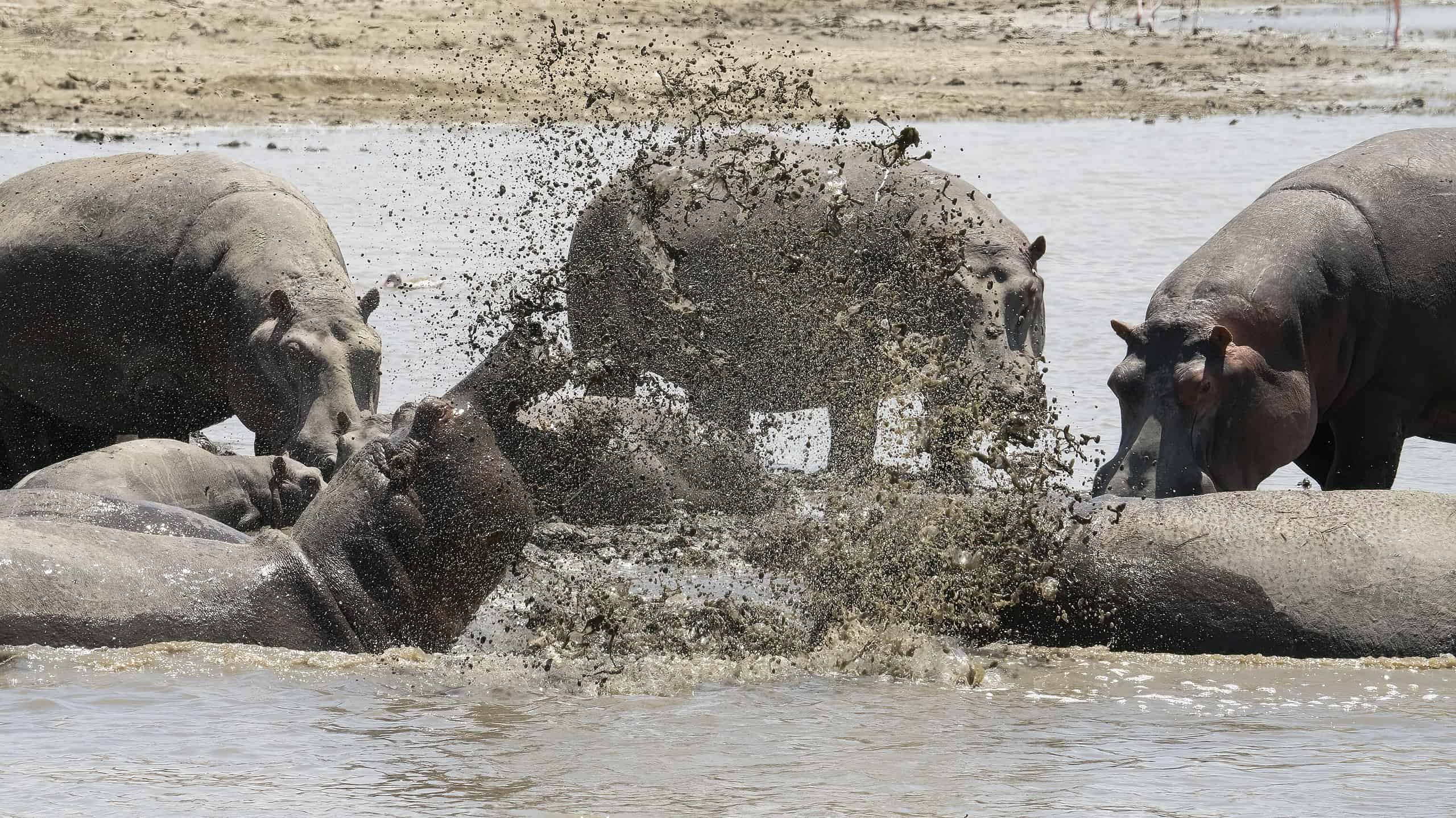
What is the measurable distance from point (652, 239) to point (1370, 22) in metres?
33.5

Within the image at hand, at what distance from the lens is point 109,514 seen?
6629 mm

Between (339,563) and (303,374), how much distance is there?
2.39 metres

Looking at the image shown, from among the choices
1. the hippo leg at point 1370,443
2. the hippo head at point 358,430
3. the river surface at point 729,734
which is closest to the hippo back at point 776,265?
the hippo head at point 358,430

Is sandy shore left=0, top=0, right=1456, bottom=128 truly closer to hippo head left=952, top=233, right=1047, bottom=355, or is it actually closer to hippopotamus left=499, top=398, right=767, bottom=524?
hippo head left=952, top=233, right=1047, bottom=355

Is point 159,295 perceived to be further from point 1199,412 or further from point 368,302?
point 1199,412

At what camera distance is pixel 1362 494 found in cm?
686

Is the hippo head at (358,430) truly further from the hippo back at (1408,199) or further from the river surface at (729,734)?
the hippo back at (1408,199)

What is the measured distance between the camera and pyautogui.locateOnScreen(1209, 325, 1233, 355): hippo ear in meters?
7.73

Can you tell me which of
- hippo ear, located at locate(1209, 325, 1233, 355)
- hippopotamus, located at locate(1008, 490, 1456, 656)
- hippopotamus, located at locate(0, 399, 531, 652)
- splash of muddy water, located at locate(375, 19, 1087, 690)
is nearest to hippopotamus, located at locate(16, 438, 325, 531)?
splash of muddy water, located at locate(375, 19, 1087, 690)

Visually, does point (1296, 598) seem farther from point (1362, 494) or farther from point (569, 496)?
point (569, 496)

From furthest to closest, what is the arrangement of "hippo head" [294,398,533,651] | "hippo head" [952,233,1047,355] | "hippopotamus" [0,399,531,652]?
"hippo head" [952,233,1047,355], "hippo head" [294,398,533,651], "hippopotamus" [0,399,531,652]

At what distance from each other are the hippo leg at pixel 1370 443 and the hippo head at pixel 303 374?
157 inches

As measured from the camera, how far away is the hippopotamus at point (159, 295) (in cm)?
885

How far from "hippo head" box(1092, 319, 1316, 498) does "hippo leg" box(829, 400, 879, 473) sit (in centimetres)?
88
